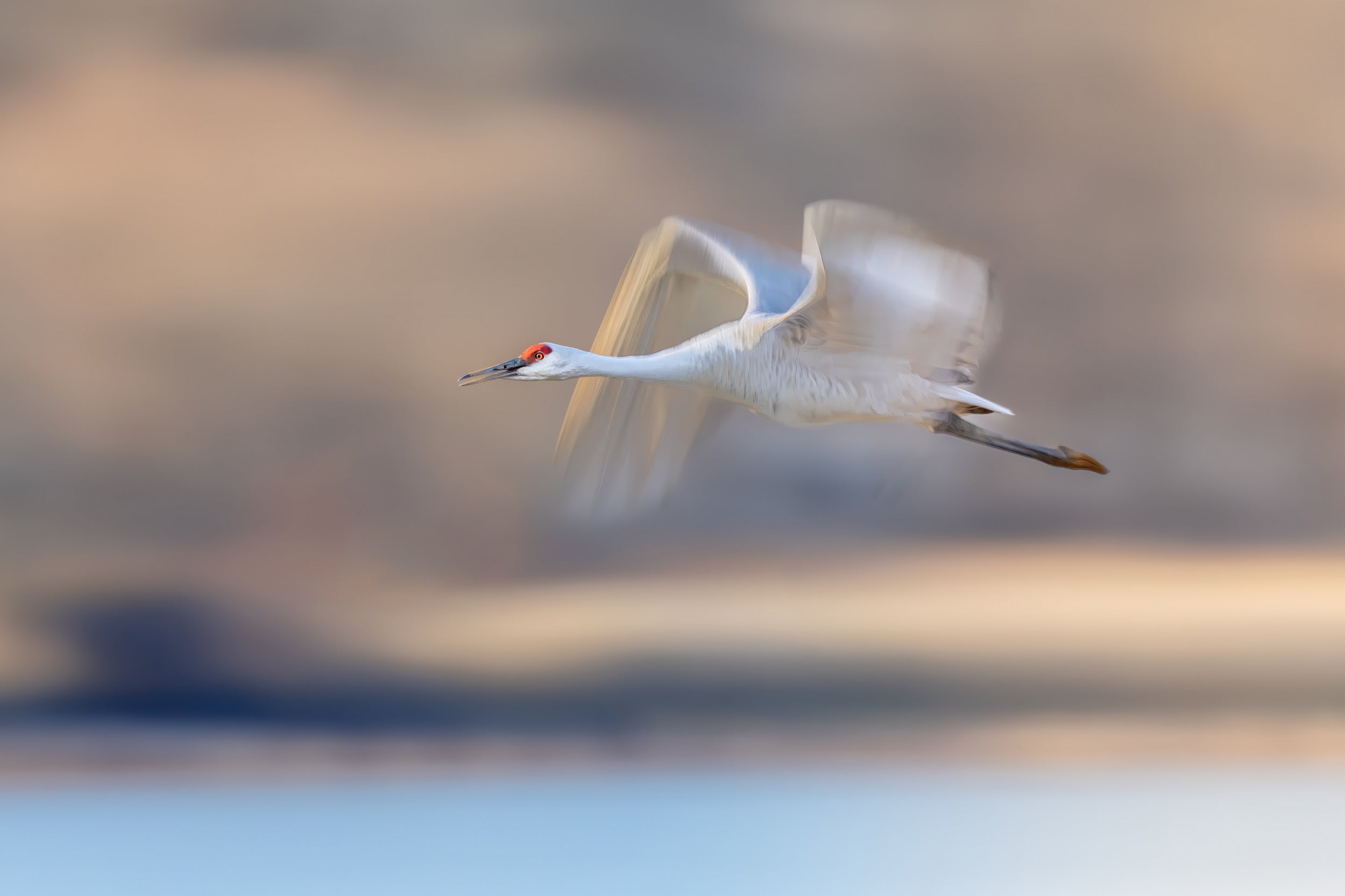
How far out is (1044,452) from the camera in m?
9.16

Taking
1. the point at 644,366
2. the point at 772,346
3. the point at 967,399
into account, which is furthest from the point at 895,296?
the point at 644,366

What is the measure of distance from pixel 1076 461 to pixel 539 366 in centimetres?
358

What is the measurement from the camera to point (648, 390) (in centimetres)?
927

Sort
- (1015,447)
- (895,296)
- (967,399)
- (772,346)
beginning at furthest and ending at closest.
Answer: (1015,447) → (967,399) → (772,346) → (895,296)

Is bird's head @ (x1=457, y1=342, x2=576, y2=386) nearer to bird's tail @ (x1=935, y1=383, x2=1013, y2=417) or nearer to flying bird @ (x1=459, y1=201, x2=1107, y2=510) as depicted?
flying bird @ (x1=459, y1=201, x2=1107, y2=510)

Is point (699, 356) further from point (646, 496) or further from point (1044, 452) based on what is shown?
point (1044, 452)

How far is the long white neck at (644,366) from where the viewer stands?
815 cm

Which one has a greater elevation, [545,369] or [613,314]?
[613,314]

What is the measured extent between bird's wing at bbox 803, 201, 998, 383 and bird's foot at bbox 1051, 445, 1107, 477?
1.42m

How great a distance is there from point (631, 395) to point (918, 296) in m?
2.58

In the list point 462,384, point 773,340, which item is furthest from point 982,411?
point 462,384

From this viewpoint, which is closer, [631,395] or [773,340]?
[773,340]

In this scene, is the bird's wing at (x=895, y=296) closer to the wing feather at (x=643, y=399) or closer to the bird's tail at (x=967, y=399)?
the bird's tail at (x=967, y=399)

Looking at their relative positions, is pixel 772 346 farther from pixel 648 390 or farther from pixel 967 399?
pixel 648 390
